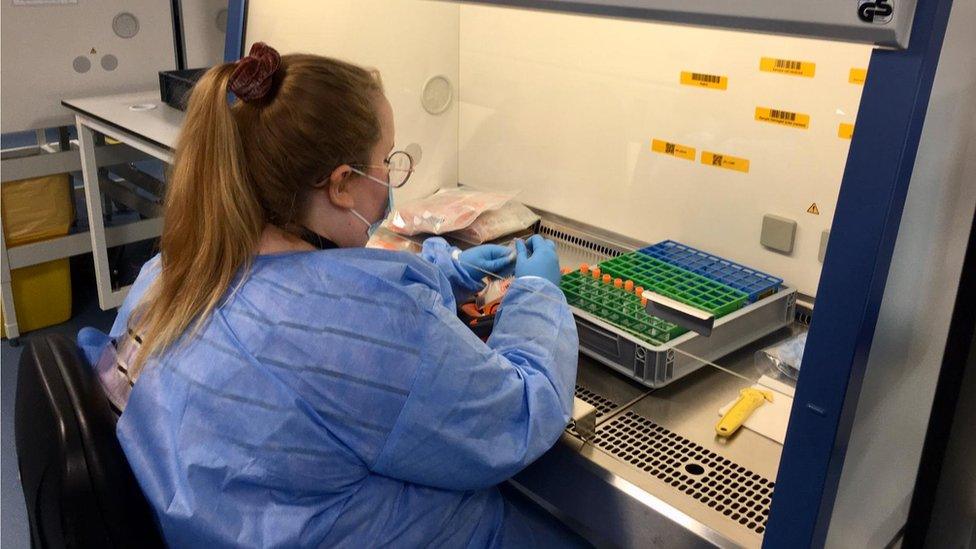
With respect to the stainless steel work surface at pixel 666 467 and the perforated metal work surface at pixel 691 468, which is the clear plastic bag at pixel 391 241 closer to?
the stainless steel work surface at pixel 666 467

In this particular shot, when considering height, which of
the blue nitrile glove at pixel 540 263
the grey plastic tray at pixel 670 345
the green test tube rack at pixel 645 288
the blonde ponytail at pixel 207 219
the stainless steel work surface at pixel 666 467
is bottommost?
the stainless steel work surface at pixel 666 467

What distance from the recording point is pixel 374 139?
1079 millimetres

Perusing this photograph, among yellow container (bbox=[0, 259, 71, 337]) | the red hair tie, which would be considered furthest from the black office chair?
yellow container (bbox=[0, 259, 71, 337])

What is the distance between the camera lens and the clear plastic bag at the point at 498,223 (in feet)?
5.39

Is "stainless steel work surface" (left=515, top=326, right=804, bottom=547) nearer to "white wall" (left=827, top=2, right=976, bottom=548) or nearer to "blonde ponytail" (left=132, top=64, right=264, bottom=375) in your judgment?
"white wall" (left=827, top=2, right=976, bottom=548)

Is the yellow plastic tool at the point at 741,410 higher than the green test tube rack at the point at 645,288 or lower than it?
lower

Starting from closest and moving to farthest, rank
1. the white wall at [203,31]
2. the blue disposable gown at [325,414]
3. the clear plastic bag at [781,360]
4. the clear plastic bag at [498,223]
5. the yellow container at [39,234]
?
the blue disposable gown at [325,414]
the clear plastic bag at [781,360]
the clear plastic bag at [498,223]
the yellow container at [39,234]
the white wall at [203,31]

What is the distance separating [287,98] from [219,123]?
9cm

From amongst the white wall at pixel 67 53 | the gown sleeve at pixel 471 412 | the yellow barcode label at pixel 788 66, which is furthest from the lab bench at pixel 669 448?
the white wall at pixel 67 53

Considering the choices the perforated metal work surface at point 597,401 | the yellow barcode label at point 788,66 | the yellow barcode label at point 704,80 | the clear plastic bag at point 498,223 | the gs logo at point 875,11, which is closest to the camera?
the gs logo at point 875,11

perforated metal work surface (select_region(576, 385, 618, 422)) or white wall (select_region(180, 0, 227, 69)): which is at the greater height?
white wall (select_region(180, 0, 227, 69))

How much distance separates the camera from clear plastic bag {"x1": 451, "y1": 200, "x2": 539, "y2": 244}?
5.39 ft

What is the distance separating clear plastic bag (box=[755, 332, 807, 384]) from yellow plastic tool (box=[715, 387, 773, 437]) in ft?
0.11

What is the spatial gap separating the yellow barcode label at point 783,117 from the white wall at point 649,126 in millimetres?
11
